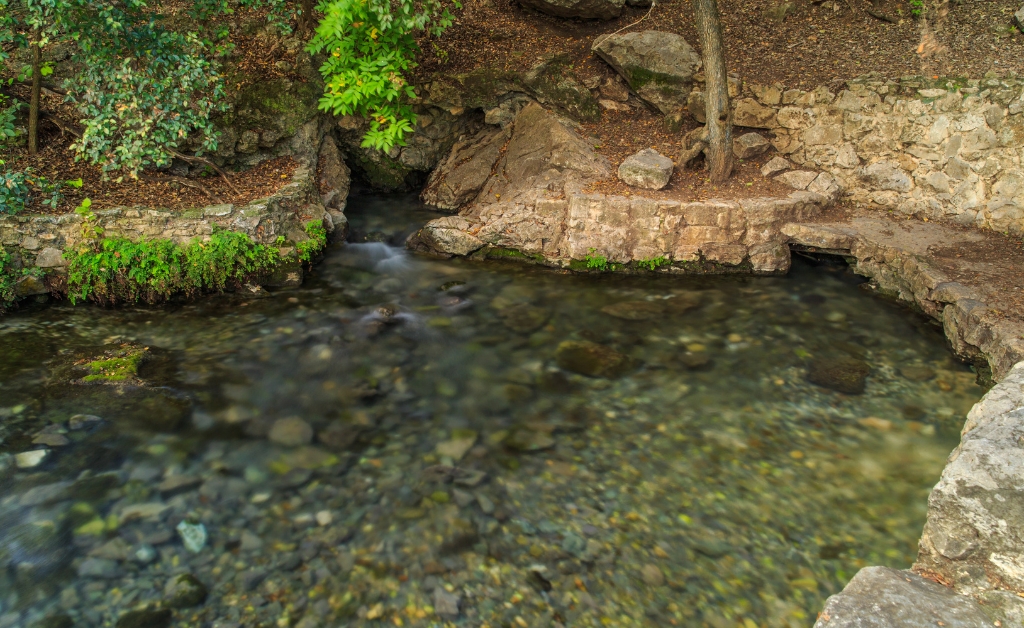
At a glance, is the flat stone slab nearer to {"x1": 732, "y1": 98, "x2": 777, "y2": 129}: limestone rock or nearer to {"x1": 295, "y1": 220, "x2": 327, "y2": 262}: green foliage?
{"x1": 295, "y1": 220, "x2": 327, "y2": 262}: green foliage

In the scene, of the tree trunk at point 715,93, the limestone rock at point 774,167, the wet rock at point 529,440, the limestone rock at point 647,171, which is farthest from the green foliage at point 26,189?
the limestone rock at point 774,167

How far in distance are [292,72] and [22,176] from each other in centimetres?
375

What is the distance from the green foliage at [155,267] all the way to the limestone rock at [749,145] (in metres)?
6.34

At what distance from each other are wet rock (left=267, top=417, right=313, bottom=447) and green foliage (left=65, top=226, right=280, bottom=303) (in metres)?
2.61

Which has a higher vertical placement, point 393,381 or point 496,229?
point 496,229

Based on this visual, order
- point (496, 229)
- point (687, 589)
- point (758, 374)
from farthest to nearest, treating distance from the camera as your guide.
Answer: point (496, 229) → point (758, 374) → point (687, 589)

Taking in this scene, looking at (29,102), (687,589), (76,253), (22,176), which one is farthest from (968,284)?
(29,102)

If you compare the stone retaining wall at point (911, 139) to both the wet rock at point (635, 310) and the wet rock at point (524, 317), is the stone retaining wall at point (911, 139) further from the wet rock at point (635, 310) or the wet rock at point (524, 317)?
the wet rock at point (524, 317)

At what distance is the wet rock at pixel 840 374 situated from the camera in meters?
5.95

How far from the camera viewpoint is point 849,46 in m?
9.17

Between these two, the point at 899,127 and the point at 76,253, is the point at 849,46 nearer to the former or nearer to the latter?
the point at 899,127

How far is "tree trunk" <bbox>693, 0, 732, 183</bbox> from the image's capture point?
8031 mm

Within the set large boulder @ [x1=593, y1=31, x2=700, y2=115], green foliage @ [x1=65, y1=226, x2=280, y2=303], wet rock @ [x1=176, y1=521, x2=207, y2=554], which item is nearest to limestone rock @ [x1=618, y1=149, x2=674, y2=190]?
large boulder @ [x1=593, y1=31, x2=700, y2=115]

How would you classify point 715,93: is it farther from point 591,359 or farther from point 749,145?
point 591,359
